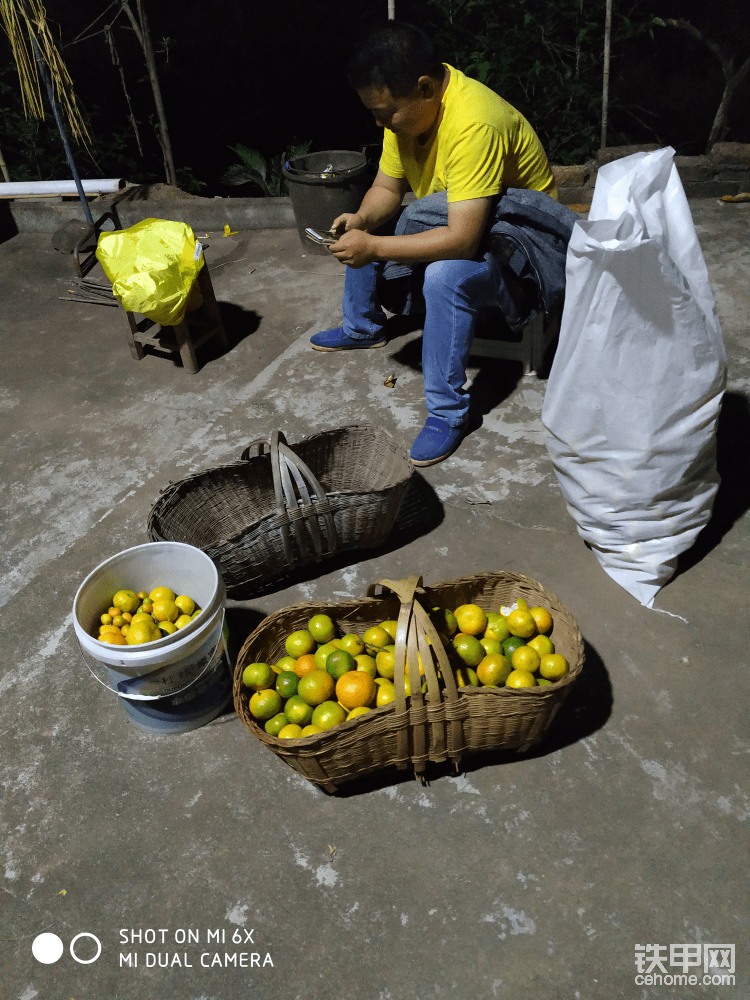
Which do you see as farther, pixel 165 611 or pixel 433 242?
pixel 433 242

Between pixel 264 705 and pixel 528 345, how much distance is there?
2.42m

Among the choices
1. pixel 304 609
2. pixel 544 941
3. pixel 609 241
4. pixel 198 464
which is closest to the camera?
pixel 544 941

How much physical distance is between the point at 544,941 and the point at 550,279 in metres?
2.55

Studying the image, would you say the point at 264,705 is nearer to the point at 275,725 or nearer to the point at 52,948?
the point at 275,725

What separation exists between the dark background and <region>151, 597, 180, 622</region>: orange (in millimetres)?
5056

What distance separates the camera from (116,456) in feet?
11.8

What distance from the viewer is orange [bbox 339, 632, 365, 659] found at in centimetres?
221

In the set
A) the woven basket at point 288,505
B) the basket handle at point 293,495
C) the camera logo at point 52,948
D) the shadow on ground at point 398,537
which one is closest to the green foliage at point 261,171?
the woven basket at point 288,505

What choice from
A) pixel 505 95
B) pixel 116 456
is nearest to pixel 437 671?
pixel 116 456

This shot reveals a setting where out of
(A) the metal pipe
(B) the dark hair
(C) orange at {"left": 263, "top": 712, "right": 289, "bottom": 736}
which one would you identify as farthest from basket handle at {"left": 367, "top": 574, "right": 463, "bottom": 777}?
(A) the metal pipe

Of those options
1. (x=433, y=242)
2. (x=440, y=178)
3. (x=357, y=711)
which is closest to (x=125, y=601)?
(x=357, y=711)

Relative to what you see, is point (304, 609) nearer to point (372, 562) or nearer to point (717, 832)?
point (372, 562)

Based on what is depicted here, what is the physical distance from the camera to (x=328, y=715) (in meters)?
2.02

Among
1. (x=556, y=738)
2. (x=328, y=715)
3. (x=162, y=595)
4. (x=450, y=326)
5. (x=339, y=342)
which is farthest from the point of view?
(x=339, y=342)
